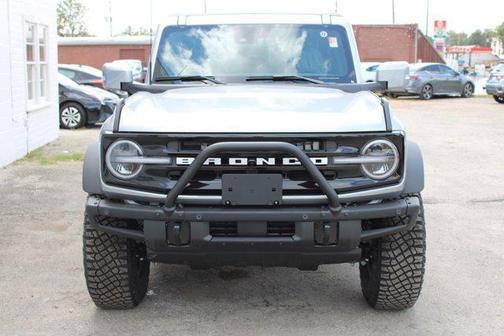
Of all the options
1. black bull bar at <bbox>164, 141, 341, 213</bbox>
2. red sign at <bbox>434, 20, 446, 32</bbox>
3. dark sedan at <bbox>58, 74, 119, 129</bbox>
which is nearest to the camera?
black bull bar at <bbox>164, 141, 341, 213</bbox>

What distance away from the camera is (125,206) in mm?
3779

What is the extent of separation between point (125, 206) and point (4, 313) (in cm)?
129

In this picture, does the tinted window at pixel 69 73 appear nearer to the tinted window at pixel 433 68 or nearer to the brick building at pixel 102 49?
the tinted window at pixel 433 68

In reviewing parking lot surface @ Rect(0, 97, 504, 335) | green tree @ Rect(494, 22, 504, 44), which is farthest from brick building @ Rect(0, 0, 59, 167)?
green tree @ Rect(494, 22, 504, 44)

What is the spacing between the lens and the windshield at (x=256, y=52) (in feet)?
16.9

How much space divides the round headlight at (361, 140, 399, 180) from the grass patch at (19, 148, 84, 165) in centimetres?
770

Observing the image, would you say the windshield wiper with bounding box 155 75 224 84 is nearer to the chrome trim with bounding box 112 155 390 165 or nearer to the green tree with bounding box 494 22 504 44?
the chrome trim with bounding box 112 155 390 165

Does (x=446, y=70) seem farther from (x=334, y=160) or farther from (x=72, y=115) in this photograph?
(x=334, y=160)

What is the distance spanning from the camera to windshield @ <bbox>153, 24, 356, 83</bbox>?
203 inches

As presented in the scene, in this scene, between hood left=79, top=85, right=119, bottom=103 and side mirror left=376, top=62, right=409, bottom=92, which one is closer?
side mirror left=376, top=62, right=409, bottom=92

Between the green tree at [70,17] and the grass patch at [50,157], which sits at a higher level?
the green tree at [70,17]

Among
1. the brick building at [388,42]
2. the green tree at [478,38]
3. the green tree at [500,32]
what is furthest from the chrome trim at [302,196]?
the green tree at [478,38]

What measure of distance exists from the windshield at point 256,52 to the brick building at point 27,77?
5.57 metres

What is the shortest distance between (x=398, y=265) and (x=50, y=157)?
8.11 metres
